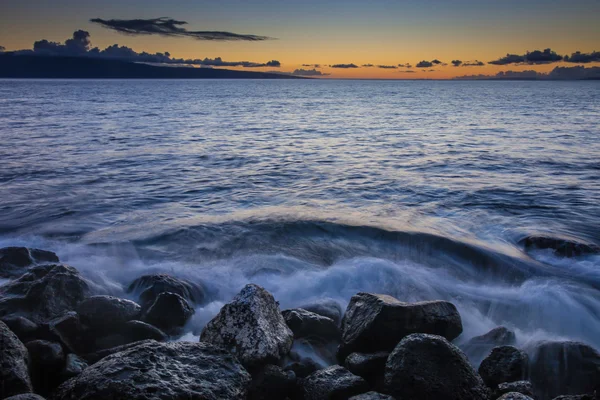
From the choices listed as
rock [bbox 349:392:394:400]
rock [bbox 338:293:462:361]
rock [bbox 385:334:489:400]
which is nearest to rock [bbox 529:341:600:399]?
rock [bbox 338:293:462:361]

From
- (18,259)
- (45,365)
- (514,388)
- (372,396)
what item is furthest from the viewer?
(18,259)

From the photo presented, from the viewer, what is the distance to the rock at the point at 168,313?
6.18 metres

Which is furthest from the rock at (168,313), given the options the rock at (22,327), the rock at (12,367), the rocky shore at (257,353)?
the rock at (12,367)

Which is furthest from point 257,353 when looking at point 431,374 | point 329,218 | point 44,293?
point 329,218

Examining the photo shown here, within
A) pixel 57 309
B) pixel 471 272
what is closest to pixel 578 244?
pixel 471 272

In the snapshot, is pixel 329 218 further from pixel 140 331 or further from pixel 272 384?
pixel 272 384

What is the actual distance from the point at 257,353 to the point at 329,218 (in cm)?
676

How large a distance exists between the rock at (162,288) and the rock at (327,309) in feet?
6.32

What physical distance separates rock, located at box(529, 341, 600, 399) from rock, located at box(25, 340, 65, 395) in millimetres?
5337

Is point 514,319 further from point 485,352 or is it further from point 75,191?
point 75,191

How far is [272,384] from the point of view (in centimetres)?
457

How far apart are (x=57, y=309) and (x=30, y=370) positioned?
168 centimetres

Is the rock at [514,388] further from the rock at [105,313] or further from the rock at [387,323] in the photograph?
the rock at [105,313]

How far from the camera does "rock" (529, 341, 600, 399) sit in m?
5.06
